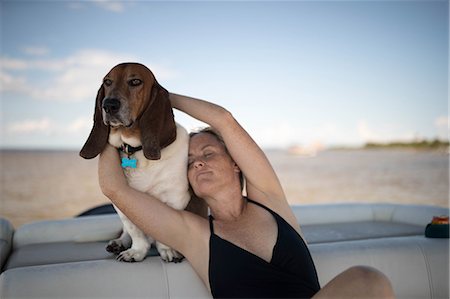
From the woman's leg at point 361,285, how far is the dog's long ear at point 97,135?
0.93m

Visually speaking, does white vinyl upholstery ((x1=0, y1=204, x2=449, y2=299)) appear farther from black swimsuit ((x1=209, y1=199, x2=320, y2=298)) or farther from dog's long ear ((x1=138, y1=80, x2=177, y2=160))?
dog's long ear ((x1=138, y1=80, x2=177, y2=160))

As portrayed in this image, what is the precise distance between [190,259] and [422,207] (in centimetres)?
181

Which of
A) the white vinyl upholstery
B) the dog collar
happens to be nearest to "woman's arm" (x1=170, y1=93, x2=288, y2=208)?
the dog collar

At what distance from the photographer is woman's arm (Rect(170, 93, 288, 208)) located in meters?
1.91

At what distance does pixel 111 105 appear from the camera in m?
1.70

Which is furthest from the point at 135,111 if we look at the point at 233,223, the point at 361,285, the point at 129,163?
the point at 361,285

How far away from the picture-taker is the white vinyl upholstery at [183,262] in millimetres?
1703

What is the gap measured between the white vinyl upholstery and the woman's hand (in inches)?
10.5

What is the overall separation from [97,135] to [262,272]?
2.49 feet

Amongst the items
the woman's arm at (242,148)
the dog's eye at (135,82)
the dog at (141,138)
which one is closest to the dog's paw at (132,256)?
the dog at (141,138)

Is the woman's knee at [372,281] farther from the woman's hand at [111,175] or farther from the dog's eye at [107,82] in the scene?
the dog's eye at [107,82]

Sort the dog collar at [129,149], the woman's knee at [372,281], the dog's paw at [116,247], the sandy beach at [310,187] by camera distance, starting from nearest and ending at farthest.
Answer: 1. the woman's knee at [372,281]
2. the dog collar at [129,149]
3. the dog's paw at [116,247]
4. the sandy beach at [310,187]

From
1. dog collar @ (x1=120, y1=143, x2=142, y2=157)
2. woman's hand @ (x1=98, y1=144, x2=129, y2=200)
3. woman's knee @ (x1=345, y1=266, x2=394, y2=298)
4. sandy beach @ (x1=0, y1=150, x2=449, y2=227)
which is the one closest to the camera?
woman's knee @ (x1=345, y1=266, x2=394, y2=298)

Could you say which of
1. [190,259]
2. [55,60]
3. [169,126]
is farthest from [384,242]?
[55,60]
